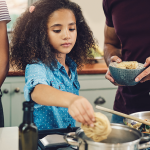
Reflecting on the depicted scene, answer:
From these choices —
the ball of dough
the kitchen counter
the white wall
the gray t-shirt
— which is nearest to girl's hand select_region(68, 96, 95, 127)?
the ball of dough

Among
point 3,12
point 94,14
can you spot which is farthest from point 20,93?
point 94,14

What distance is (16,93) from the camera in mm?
1994

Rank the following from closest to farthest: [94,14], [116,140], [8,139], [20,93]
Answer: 1. [116,140]
2. [8,139]
3. [20,93]
4. [94,14]

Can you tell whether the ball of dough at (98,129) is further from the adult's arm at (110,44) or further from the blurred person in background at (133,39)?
the adult's arm at (110,44)

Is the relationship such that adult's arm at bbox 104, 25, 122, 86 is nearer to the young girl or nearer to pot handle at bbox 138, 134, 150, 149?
the young girl

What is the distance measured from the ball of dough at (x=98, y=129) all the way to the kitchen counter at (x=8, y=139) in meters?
→ 0.25

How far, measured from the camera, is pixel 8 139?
0.79 metres

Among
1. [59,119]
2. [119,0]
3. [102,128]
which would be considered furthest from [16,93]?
[102,128]

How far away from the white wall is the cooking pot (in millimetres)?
2246

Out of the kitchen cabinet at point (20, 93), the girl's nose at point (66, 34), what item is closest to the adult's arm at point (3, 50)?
the girl's nose at point (66, 34)

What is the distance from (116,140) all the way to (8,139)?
0.37 metres

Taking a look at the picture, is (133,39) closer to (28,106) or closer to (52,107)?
(52,107)

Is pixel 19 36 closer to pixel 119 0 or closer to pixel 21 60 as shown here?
pixel 21 60

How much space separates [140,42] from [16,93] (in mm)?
1194
